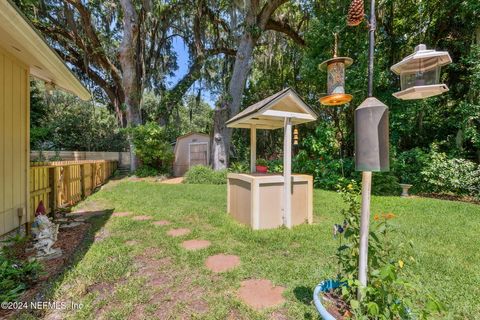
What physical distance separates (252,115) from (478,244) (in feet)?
12.7

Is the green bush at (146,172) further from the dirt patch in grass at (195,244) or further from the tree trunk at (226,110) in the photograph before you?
the dirt patch in grass at (195,244)

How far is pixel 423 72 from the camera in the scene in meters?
1.61

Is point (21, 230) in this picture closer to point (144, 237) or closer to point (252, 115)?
point (144, 237)

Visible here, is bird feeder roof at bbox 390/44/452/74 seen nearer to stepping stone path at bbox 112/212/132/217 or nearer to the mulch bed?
the mulch bed

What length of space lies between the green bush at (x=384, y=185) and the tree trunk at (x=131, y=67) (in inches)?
418

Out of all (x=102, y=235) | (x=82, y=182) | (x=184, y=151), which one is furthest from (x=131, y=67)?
(x=102, y=235)

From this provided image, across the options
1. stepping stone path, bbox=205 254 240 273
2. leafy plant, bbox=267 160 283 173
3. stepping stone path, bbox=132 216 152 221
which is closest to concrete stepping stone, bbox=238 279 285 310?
stepping stone path, bbox=205 254 240 273

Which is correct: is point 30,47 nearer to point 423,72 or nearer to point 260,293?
point 260,293

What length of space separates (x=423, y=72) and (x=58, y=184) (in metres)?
6.17

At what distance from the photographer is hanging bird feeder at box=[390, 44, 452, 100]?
5.05ft

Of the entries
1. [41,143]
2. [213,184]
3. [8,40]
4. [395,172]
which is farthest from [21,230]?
[41,143]

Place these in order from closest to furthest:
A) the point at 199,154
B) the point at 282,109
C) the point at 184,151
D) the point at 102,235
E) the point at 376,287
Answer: the point at 376,287 < the point at 102,235 < the point at 282,109 < the point at 199,154 < the point at 184,151

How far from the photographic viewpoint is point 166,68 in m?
14.7

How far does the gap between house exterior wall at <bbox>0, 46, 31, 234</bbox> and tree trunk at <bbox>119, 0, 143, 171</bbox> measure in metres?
8.31
